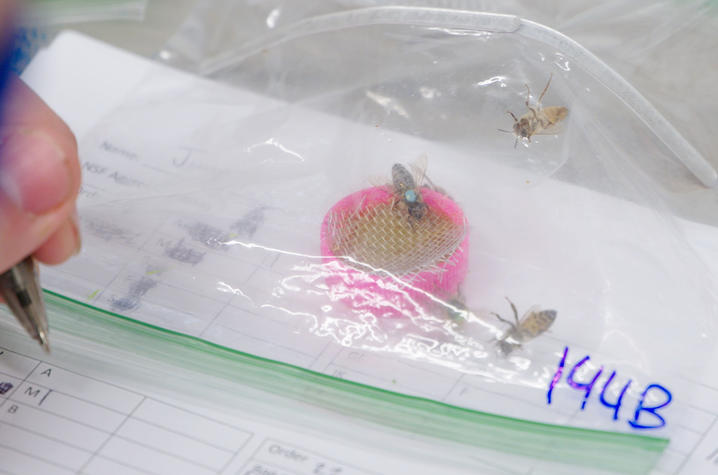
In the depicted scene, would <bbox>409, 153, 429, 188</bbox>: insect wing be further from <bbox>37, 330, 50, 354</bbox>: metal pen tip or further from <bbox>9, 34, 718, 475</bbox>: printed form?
<bbox>37, 330, 50, 354</bbox>: metal pen tip

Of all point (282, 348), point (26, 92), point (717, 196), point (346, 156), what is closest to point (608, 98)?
point (717, 196)

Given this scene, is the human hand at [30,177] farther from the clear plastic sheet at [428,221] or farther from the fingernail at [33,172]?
the clear plastic sheet at [428,221]

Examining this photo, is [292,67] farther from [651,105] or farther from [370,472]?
[370,472]

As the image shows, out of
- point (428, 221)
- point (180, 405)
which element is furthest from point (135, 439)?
point (428, 221)

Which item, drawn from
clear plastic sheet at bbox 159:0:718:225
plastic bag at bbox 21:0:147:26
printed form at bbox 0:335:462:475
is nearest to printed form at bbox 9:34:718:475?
printed form at bbox 0:335:462:475

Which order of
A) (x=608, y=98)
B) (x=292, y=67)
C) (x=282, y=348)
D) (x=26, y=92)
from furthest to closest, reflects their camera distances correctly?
(x=292, y=67)
(x=608, y=98)
(x=282, y=348)
(x=26, y=92)

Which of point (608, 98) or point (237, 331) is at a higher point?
point (608, 98)

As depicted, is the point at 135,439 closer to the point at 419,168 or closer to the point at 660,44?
the point at 419,168

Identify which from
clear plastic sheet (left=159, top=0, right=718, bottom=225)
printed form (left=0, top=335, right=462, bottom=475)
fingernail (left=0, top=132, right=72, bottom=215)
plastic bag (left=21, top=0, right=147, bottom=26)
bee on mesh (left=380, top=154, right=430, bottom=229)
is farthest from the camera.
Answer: plastic bag (left=21, top=0, right=147, bottom=26)
